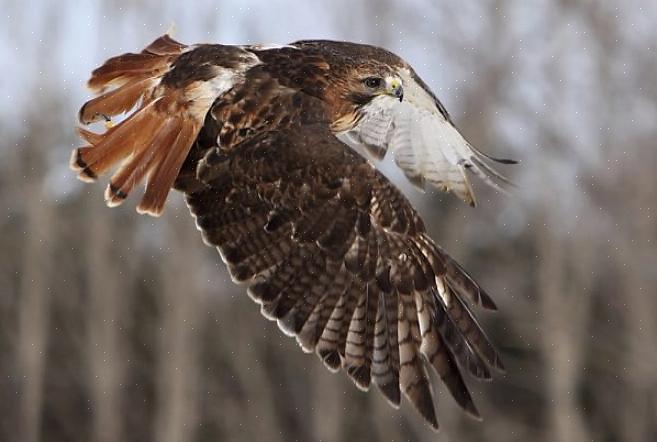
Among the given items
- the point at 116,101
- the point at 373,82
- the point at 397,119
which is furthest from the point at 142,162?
the point at 397,119

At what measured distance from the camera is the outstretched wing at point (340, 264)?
19.1 feet

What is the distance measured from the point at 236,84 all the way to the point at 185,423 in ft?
39.3

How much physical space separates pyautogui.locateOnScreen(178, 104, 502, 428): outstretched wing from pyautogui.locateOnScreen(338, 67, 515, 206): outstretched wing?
65 cm

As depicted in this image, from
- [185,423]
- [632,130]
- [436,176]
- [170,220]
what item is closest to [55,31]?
[170,220]

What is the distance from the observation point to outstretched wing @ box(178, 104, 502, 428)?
19.1 feet

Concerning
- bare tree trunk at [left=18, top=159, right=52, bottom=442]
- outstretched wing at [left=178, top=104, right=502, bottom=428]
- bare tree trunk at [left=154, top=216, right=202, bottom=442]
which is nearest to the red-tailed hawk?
outstretched wing at [left=178, top=104, right=502, bottom=428]

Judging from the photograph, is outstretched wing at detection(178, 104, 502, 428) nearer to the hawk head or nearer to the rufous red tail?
the rufous red tail

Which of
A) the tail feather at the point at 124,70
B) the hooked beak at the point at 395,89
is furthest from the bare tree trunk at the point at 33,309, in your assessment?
the hooked beak at the point at 395,89

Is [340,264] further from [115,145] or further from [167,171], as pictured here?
[115,145]

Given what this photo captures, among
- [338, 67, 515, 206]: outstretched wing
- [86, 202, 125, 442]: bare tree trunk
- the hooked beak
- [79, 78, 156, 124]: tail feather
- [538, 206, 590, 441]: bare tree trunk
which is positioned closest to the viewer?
[79, 78, 156, 124]: tail feather

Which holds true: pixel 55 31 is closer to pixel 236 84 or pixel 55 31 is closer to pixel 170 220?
pixel 170 220

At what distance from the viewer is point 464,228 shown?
55.1 ft

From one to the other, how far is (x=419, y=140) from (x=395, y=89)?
54cm

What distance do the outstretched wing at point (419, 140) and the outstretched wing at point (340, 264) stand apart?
649mm
